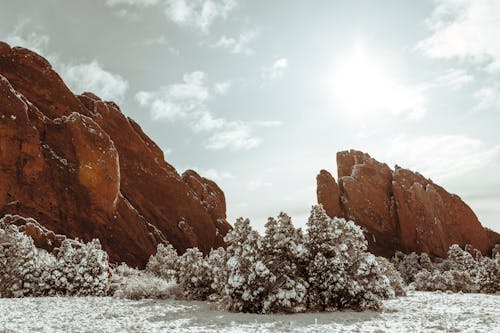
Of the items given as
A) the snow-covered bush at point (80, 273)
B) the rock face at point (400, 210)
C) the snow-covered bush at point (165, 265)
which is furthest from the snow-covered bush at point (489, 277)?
the rock face at point (400, 210)

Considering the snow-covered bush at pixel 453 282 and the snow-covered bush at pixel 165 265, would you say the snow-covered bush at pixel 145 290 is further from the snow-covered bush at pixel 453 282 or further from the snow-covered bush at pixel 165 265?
the snow-covered bush at pixel 453 282

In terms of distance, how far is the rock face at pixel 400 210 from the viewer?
6806 cm

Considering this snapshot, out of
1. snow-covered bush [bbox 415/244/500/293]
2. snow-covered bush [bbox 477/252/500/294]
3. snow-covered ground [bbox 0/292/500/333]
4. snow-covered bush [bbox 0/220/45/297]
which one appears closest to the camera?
snow-covered ground [bbox 0/292/500/333]

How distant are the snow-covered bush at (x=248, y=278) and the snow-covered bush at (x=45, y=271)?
36.0ft

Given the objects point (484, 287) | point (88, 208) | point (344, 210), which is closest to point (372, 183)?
point (344, 210)

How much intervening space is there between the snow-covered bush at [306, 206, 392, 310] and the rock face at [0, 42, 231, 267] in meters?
31.4

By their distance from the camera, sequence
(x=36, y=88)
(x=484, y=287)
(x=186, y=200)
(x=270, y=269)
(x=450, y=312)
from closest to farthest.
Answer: (x=450, y=312)
(x=270, y=269)
(x=484, y=287)
(x=36, y=88)
(x=186, y=200)

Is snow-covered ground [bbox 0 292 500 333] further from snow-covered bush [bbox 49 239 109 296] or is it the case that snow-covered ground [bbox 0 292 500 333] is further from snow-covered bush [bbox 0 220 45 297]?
snow-covered bush [bbox 49 239 109 296]

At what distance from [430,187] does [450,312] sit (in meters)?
64.0

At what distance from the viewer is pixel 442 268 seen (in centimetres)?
5472

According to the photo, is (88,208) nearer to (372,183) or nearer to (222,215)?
(222,215)

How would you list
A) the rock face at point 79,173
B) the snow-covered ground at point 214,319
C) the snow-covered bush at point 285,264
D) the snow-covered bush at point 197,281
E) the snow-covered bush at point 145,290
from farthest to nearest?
the rock face at point 79,173, the snow-covered bush at point 197,281, the snow-covered bush at point 145,290, the snow-covered bush at point 285,264, the snow-covered ground at point 214,319

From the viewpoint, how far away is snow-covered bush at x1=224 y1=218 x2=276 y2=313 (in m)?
17.4

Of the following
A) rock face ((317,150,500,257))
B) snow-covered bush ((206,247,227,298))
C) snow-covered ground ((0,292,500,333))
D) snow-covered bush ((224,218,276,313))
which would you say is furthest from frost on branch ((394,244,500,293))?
rock face ((317,150,500,257))
